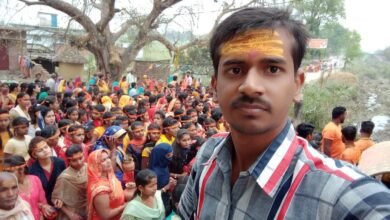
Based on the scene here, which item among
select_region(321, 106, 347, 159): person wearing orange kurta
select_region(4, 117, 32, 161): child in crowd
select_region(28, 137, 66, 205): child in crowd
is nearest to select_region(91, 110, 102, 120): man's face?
select_region(4, 117, 32, 161): child in crowd

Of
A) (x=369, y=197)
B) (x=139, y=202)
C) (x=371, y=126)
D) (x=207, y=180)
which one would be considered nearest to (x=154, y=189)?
(x=139, y=202)

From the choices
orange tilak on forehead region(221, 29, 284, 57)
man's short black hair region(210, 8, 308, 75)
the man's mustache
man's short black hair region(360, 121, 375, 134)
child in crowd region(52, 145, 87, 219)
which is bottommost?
child in crowd region(52, 145, 87, 219)

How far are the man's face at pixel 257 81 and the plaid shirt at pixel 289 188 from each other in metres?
0.09

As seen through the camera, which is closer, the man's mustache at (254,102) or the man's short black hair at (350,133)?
the man's mustache at (254,102)

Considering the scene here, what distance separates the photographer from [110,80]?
14562 mm

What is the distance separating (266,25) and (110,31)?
48.3 feet

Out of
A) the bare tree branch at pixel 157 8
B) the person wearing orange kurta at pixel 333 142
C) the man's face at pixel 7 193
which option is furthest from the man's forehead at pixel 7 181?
the bare tree branch at pixel 157 8

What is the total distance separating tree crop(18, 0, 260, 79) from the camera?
42.0 ft

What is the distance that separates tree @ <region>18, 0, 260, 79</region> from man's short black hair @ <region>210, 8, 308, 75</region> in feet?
37.8

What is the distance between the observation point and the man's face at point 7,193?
2.70m

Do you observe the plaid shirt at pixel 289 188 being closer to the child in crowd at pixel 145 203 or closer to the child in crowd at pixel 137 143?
the child in crowd at pixel 145 203

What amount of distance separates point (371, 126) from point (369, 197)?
4.65 m

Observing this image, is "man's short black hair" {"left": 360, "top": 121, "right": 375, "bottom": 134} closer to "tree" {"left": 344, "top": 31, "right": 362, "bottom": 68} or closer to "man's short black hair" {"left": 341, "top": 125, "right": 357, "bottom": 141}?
"man's short black hair" {"left": 341, "top": 125, "right": 357, "bottom": 141}

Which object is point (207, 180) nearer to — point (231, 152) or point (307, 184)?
point (231, 152)
